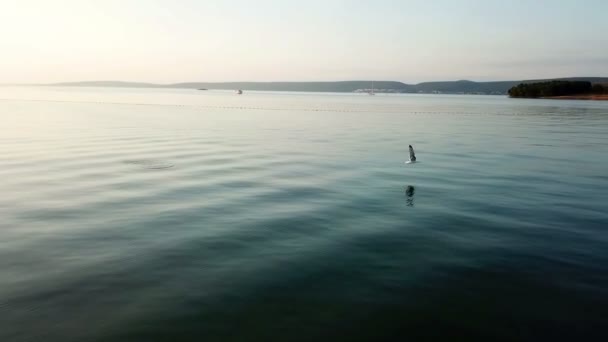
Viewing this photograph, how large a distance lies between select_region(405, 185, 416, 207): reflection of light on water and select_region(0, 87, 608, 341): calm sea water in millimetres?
45

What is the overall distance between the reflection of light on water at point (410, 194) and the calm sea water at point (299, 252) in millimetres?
45

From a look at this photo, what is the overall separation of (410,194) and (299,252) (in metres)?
8.74

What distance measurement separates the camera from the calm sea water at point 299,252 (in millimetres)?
8719

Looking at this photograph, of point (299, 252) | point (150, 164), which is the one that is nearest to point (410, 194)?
point (299, 252)

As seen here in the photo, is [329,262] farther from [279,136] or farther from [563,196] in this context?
[279,136]

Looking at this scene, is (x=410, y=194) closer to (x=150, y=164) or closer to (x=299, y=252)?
(x=299, y=252)

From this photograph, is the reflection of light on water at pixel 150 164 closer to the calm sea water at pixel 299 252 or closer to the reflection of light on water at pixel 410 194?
the calm sea water at pixel 299 252

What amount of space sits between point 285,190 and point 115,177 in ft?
28.1

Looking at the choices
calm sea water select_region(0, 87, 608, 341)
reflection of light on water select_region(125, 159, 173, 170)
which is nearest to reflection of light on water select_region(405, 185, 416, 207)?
calm sea water select_region(0, 87, 608, 341)

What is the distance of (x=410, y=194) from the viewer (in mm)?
19797

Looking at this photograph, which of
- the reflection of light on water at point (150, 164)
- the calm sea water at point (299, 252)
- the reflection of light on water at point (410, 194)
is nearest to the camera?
the calm sea water at point (299, 252)

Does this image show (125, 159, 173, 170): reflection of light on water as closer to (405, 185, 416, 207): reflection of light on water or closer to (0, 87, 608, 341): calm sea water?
(0, 87, 608, 341): calm sea water

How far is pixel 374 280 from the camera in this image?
10.6 m

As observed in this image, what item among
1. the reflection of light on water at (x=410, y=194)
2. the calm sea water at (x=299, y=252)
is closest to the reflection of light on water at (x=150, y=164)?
→ the calm sea water at (x=299, y=252)
